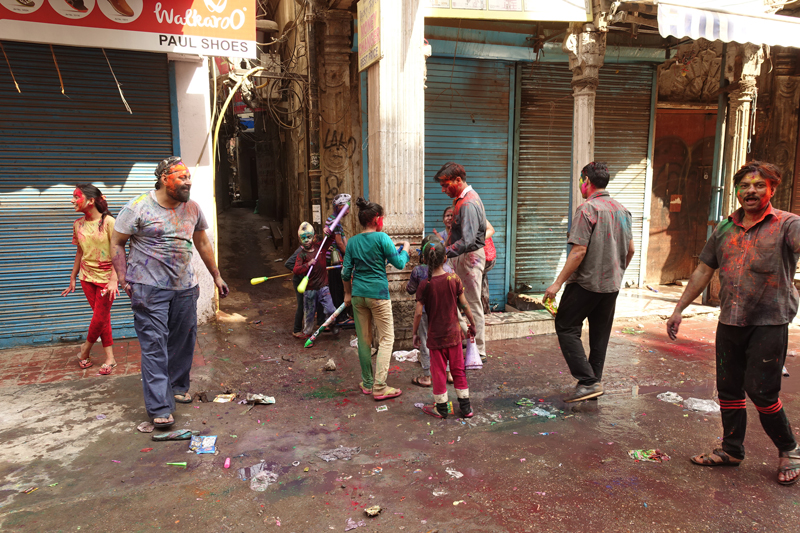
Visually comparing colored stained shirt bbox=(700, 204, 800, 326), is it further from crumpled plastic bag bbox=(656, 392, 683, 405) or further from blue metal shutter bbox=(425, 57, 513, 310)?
blue metal shutter bbox=(425, 57, 513, 310)

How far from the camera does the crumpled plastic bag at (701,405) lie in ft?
14.7

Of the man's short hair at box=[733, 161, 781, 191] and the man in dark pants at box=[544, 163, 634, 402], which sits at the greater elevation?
the man's short hair at box=[733, 161, 781, 191]

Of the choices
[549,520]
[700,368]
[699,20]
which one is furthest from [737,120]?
[549,520]

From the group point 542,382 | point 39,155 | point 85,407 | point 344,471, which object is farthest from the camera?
point 39,155

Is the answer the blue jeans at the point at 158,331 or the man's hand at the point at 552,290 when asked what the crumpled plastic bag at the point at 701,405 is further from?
the blue jeans at the point at 158,331

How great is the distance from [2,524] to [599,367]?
446 centimetres

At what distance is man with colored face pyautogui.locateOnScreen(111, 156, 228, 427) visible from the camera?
160 inches

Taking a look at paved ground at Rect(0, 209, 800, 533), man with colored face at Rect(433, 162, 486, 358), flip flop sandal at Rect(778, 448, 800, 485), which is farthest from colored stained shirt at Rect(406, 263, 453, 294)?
flip flop sandal at Rect(778, 448, 800, 485)

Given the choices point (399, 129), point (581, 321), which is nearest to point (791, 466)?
point (581, 321)

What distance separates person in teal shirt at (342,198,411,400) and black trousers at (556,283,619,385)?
4.91 feet

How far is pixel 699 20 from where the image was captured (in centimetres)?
691

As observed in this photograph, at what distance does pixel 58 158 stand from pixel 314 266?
323 cm

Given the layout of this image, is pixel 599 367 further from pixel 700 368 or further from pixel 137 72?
pixel 137 72

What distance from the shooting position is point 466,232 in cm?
488
